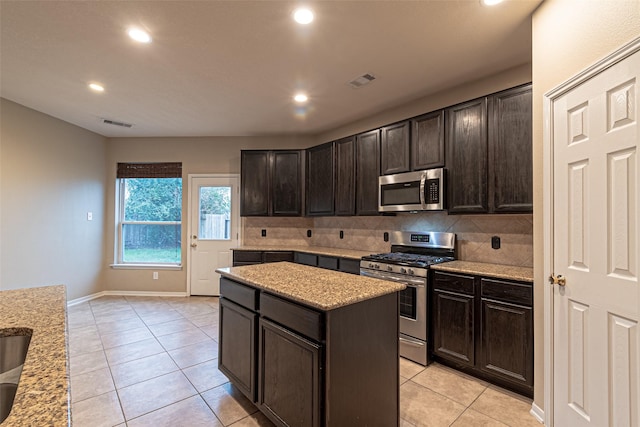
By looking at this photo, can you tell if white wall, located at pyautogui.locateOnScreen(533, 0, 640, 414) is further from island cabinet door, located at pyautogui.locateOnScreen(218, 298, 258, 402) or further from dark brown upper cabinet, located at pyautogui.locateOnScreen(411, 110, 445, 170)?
island cabinet door, located at pyautogui.locateOnScreen(218, 298, 258, 402)

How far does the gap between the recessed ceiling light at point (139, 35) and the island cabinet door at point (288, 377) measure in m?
2.21

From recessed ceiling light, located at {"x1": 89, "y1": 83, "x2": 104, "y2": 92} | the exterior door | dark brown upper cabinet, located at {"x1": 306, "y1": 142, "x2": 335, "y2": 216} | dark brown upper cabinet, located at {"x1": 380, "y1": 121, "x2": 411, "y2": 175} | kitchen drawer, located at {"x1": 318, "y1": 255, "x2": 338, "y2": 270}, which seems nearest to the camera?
recessed ceiling light, located at {"x1": 89, "y1": 83, "x2": 104, "y2": 92}

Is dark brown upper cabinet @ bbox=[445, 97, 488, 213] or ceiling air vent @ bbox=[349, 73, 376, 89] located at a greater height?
ceiling air vent @ bbox=[349, 73, 376, 89]

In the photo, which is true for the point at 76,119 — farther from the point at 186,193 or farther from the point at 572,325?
the point at 572,325

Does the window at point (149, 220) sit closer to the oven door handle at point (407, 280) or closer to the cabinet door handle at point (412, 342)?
the oven door handle at point (407, 280)

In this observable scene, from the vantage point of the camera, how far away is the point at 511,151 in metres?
2.42

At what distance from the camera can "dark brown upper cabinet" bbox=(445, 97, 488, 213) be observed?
8.52 feet

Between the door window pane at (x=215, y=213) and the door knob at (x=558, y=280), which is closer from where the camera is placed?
the door knob at (x=558, y=280)

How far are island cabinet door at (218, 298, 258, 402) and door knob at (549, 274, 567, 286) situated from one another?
1846mm

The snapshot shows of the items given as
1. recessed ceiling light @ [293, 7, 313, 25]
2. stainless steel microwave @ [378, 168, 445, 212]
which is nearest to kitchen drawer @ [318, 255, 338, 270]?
stainless steel microwave @ [378, 168, 445, 212]

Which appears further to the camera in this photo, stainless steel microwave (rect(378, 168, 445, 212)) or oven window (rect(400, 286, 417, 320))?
stainless steel microwave (rect(378, 168, 445, 212))

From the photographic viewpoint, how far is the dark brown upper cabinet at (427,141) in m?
2.92

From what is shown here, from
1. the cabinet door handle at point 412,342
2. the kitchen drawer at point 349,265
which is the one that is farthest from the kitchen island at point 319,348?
the kitchen drawer at point 349,265

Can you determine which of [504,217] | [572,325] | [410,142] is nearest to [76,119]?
[410,142]
